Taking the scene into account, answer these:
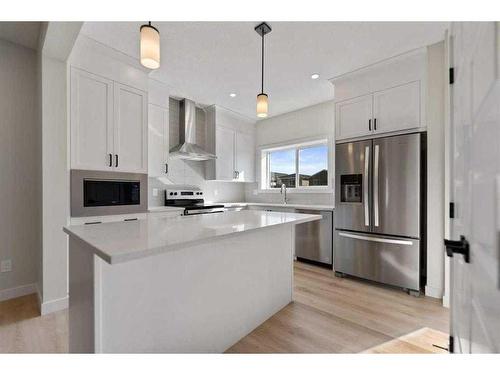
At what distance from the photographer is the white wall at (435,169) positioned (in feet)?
8.20

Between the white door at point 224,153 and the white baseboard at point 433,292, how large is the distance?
10.8 feet

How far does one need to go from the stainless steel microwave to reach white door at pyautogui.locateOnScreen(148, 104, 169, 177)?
1.64 feet

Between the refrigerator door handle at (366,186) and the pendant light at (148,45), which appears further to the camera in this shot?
the refrigerator door handle at (366,186)

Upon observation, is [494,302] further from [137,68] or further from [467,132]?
[137,68]

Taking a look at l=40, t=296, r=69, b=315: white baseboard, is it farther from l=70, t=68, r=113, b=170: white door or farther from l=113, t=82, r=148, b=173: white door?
l=113, t=82, r=148, b=173: white door

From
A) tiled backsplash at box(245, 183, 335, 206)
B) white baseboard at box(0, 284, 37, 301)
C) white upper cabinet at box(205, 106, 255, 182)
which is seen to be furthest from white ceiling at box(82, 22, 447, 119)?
white baseboard at box(0, 284, 37, 301)

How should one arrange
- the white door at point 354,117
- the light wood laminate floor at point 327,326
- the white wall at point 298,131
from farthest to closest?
the white wall at point 298,131 → the white door at point 354,117 → the light wood laminate floor at point 327,326

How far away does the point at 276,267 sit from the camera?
7.61ft

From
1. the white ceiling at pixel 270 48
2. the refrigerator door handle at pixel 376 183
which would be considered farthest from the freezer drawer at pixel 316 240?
the white ceiling at pixel 270 48

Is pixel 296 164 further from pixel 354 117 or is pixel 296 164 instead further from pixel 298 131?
pixel 354 117

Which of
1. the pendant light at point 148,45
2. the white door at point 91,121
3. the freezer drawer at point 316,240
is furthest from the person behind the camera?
the freezer drawer at point 316,240

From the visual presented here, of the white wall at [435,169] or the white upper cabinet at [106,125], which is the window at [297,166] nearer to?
the white wall at [435,169]
